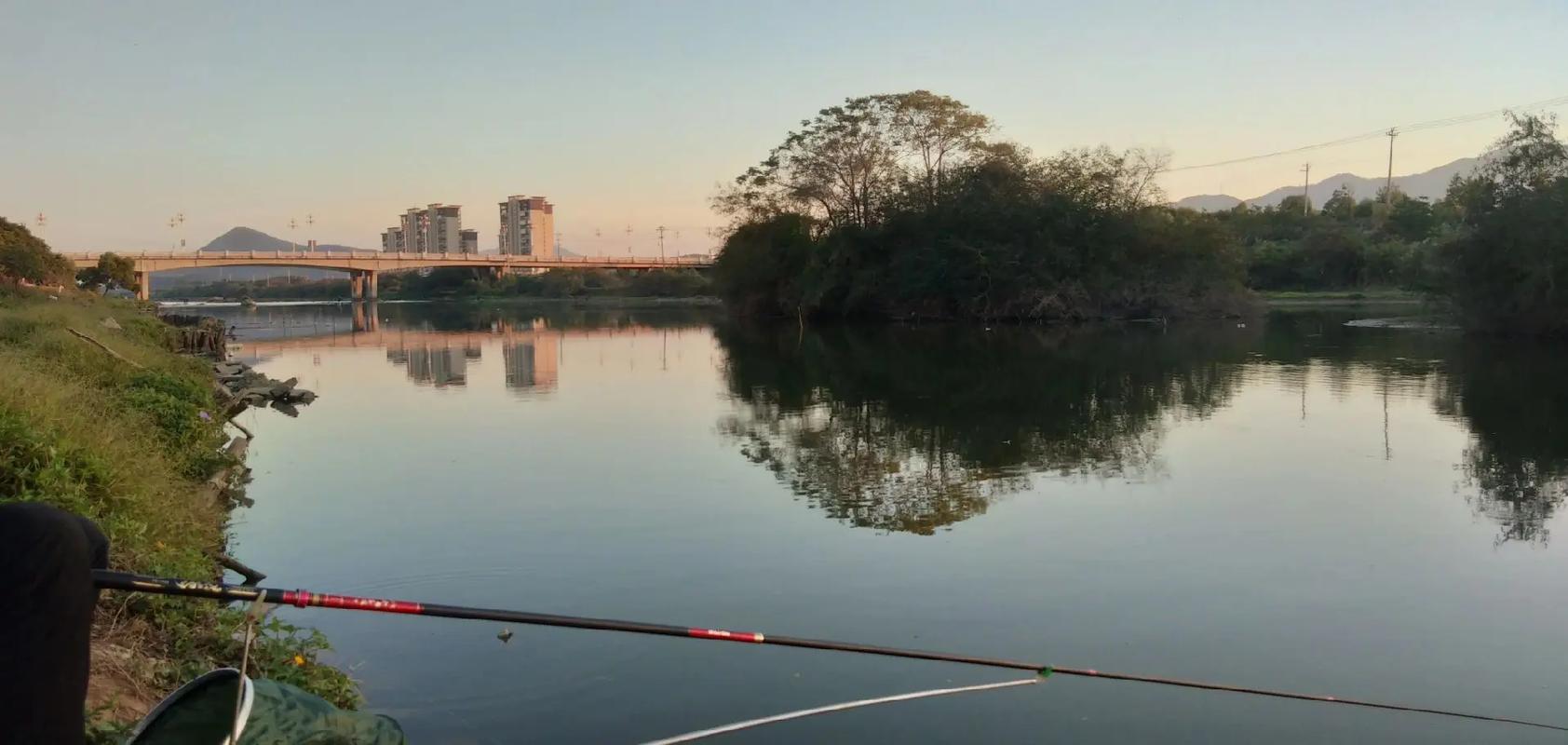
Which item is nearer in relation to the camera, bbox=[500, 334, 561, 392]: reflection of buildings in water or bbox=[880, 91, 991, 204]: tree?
bbox=[500, 334, 561, 392]: reflection of buildings in water

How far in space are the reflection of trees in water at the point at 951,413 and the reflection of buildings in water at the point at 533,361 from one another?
4.10 metres

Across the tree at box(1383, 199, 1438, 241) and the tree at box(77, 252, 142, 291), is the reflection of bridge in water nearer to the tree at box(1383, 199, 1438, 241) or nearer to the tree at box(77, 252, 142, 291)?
the tree at box(77, 252, 142, 291)

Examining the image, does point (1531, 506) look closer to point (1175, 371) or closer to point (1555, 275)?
point (1175, 371)

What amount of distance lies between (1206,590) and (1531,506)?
4767 mm

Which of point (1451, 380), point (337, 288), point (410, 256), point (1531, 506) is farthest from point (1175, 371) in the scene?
point (337, 288)

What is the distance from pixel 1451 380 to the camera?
2183 cm

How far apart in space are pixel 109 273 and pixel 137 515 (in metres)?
62.9

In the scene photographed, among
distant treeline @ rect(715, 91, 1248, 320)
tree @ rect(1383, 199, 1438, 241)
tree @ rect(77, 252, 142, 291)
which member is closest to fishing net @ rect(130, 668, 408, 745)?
distant treeline @ rect(715, 91, 1248, 320)

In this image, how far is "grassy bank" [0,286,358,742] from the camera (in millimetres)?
5004

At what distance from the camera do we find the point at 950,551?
8914 millimetres

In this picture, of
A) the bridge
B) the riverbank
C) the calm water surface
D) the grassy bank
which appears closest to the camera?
the grassy bank

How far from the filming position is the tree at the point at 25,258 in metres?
34.5

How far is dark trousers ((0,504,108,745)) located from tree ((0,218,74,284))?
37457mm

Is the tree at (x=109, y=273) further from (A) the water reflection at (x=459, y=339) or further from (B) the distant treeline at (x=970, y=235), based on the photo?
(B) the distant treeline at (x=970, y=235)
